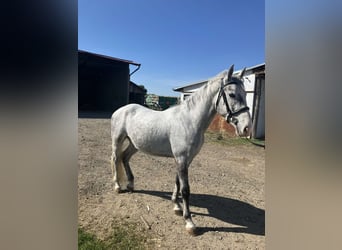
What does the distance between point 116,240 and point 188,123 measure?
1.38 metres

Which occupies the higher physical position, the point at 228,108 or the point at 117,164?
the point at 228,108

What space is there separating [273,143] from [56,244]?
543mm

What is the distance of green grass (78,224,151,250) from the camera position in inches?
79.2

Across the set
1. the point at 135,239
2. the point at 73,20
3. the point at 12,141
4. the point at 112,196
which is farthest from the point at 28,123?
the point at 112,196

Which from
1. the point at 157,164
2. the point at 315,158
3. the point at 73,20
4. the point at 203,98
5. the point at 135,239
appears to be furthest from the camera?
the point at 157,164

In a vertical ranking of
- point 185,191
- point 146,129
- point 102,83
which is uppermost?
A: point 102,83

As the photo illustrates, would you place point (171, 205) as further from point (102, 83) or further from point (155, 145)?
point (102, 83)

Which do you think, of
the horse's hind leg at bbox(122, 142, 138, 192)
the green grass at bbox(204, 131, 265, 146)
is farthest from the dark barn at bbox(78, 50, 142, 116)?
the horse's hind leg at bbox(122, 142, 138, 192)

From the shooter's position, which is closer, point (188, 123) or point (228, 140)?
point (188, 123)

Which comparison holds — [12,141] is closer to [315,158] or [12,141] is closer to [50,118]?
[50,118]

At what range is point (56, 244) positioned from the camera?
1.64 feet

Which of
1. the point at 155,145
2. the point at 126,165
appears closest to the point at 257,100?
the point at 126,165

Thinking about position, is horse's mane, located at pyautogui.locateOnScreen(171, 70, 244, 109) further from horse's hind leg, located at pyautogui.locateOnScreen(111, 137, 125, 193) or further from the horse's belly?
horse's hind leg, located at pyautogui.locateOnScreen(111, 137, 125, 193)

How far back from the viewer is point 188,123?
7.89 feet
